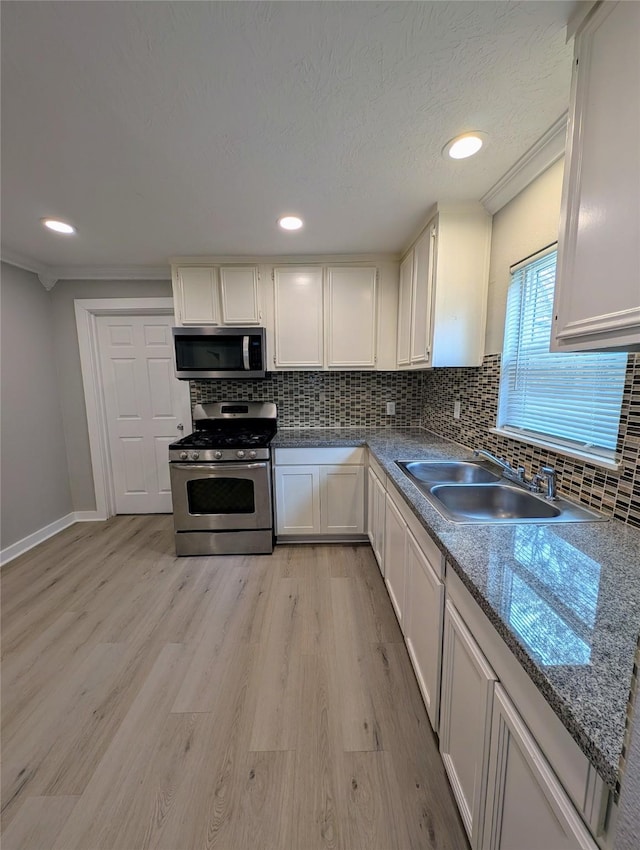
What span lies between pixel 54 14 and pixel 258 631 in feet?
8.17

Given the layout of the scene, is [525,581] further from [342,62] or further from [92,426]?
[92,426]

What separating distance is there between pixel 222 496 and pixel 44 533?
1805 millimetres

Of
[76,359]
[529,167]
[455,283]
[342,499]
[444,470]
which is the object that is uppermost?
[529,167]

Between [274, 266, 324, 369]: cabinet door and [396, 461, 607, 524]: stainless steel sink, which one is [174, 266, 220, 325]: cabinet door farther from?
[396, 461, 607, 524]: stainless steel sink

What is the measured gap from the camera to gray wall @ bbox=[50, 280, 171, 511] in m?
3.05

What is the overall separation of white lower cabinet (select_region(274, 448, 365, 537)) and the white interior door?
1.33 meters

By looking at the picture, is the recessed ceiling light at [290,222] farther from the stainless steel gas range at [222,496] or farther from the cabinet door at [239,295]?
the stainless steel gas range at [222,496]

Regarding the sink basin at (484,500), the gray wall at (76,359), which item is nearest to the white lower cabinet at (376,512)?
the sink basin at (484,500)

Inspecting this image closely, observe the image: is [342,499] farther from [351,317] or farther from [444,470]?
[351,317]

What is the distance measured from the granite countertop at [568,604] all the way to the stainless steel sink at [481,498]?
0.23ft

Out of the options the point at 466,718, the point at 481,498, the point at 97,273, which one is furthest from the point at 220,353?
the point at 466,718

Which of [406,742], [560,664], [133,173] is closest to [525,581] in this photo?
[560,664]

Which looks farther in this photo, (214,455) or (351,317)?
(351,317)

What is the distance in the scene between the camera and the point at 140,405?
10.8 feet
